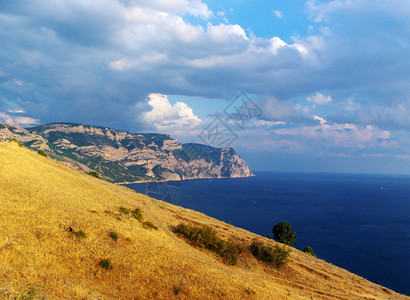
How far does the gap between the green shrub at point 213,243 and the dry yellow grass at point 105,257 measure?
111 cm

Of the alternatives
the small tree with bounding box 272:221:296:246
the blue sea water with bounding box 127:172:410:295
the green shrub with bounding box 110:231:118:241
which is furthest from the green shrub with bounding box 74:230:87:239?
the blue sea water with bounding box 127:172:410:295

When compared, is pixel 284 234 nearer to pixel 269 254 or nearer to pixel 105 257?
pixel 269 254

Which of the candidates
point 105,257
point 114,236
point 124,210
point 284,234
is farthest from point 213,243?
point 284,234

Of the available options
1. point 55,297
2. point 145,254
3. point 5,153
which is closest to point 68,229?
point 145,254

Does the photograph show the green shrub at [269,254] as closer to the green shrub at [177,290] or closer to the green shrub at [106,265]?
the green shrub at [177,290]

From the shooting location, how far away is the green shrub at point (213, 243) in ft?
90.3

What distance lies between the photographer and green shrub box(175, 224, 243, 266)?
27.5 metres

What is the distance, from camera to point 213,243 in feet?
94.6

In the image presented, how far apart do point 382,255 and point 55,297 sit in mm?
129135

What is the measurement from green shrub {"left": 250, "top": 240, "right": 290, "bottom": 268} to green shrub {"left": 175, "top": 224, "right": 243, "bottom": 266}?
2.33m

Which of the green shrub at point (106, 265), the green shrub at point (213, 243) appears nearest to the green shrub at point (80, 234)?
the green shrub at point (106, 265)

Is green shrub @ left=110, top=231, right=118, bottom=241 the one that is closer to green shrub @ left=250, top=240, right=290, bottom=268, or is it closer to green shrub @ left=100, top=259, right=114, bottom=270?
green shrub @ left=100, top=259, right=114, bottom=270

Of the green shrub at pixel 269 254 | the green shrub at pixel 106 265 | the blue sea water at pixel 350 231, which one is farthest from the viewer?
the blue sea water at pixel 350 231

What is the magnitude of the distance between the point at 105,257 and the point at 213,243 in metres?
14.2
